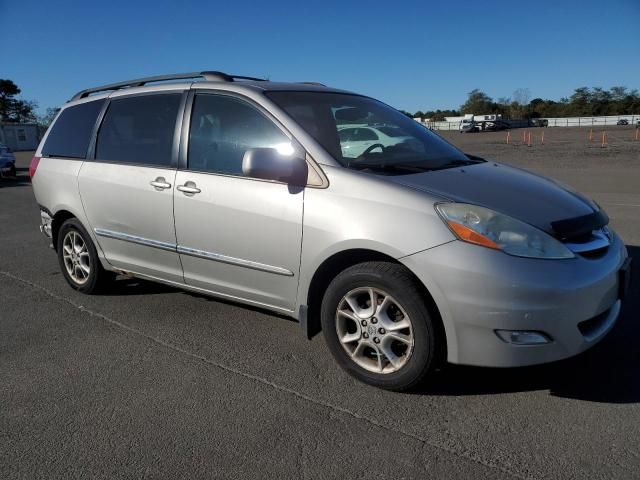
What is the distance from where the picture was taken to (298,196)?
3303mm

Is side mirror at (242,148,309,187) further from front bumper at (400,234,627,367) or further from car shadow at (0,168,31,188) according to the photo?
car shadow at (0,168,31,188)

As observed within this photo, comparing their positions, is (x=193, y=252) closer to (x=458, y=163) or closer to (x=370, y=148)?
(x=370, y=148)

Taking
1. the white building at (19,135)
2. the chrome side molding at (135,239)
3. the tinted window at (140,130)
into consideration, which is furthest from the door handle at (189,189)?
the white building at (19,135)

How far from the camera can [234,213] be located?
358cm

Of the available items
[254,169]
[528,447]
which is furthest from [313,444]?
[254,169]

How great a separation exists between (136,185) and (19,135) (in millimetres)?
53605

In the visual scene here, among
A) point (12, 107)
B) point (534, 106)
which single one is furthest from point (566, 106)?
point (12, 107)

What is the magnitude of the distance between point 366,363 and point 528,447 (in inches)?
38.2

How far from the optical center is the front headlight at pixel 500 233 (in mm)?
2770

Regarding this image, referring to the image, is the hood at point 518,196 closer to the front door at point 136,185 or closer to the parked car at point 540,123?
the front door at point 136,185

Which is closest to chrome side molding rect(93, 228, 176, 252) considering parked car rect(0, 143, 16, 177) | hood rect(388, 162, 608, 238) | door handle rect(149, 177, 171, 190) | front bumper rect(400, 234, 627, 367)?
door handle rect(149, 177, 171, 190)

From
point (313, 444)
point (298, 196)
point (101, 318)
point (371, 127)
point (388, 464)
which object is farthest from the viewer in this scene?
point (101, 318)

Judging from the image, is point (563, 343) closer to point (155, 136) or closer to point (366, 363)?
point (366, 363)

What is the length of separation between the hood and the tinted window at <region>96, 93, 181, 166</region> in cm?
190
